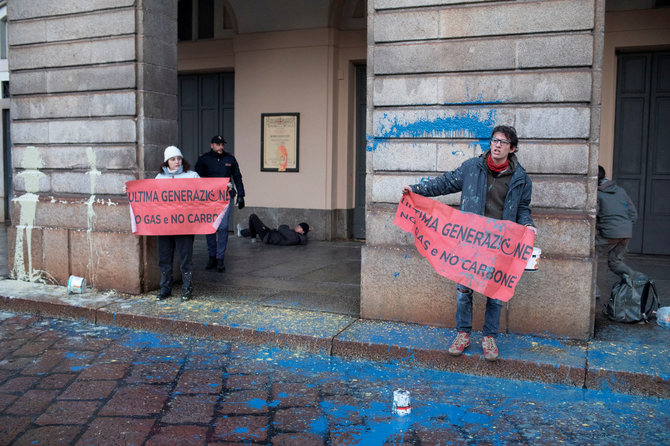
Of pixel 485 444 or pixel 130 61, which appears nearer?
pixel 485 444

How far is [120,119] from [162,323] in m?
2.78

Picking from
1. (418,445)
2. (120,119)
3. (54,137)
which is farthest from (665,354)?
(54,137)

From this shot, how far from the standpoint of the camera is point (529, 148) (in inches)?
239

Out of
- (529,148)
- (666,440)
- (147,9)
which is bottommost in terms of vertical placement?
(666,440)

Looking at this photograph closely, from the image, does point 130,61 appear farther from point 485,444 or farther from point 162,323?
point 485,444

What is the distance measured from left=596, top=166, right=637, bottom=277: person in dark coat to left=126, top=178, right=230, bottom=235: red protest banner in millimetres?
4294

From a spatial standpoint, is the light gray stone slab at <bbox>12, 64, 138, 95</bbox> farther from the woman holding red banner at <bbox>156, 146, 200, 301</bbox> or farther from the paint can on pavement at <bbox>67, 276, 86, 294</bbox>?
the paint can on pavement at <bbox>67, 276, 86, 294</bbox>

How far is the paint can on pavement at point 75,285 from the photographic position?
787 cm

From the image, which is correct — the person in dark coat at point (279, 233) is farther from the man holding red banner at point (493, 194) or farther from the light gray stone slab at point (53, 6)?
the man holding red banner at point (493, 194)

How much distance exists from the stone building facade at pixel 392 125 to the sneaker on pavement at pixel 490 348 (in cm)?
75

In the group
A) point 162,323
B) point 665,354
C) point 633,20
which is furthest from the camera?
point 633,20

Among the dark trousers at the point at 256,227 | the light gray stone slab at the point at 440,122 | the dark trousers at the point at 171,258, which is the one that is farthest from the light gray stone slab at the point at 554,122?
the dark trousers at the point at 256,227

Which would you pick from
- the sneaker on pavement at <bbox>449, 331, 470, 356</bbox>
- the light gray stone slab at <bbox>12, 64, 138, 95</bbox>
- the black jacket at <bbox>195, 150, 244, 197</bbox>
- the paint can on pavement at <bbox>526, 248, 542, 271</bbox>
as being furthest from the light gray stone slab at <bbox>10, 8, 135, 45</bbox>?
the paint can on pavement at <bbox>526, 248, 542, 271</bbox>

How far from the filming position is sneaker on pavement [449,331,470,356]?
5496mm
